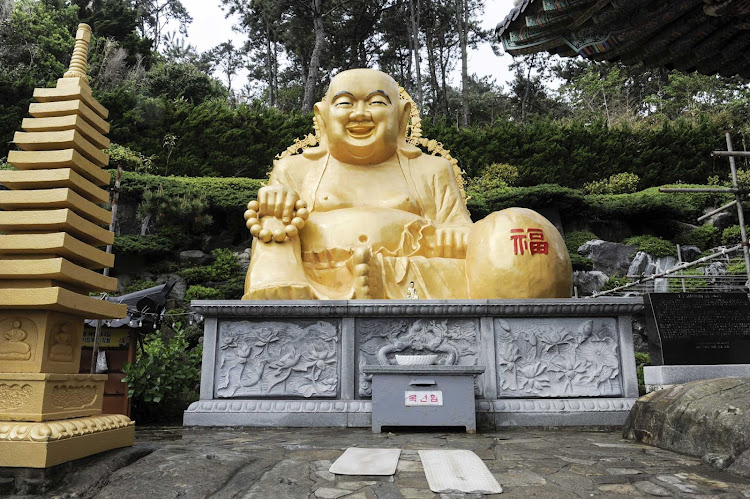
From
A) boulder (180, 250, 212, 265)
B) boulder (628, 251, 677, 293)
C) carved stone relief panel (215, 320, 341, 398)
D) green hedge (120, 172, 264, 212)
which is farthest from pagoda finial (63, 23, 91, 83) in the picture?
boulder (628, 251, 677, 293)

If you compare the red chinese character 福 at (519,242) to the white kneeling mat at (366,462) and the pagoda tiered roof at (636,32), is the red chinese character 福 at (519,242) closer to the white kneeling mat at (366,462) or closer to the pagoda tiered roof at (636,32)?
the pagoda tiered roof at (636,32)

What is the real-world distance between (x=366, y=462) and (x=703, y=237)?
49.7 feet

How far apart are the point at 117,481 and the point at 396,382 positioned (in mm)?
1846

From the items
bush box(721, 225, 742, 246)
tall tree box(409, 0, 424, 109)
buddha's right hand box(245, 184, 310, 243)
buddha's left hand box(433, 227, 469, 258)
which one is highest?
tall tree box(409, 0, 424, 109)

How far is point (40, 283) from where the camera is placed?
2305mm

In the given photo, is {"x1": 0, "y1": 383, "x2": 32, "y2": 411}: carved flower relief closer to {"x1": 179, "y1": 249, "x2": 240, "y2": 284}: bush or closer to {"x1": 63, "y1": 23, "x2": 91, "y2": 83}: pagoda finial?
{"x1": 63, "y1": 23, "x2": 91, "y2": 83}: pagoda finial

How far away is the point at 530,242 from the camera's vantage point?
432cm

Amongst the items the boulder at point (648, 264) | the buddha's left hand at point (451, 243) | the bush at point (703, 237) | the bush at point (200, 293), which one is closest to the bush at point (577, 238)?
the boulder at point (648, 264)

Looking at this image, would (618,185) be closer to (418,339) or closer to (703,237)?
(703,237)

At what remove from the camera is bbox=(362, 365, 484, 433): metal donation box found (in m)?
3.49

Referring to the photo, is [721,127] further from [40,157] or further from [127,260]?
[40,157]

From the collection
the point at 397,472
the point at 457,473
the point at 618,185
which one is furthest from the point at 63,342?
the point at 618,185

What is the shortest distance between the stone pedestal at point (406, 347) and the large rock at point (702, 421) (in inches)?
31.2

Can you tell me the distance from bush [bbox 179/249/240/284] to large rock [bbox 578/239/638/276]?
350 inches
